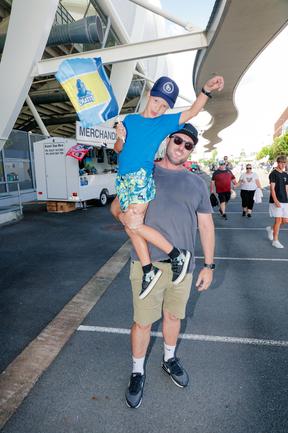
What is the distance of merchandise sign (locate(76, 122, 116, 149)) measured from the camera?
11811 millimetres

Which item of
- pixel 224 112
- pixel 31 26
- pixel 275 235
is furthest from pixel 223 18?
pixel 224 112

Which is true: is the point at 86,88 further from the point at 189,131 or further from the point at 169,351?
the point at 169,351

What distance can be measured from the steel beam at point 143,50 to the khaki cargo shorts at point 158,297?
12.4m

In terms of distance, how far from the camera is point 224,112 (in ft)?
120

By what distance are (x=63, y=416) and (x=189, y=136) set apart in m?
2.43

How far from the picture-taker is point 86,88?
3729 mm

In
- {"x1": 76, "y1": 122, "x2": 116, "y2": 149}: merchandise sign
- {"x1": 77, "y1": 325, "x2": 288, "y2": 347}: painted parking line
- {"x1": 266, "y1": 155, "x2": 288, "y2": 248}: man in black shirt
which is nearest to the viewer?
{"x1": 77, "y1": 325, "x2": 288, "y2": 347}: painted parking line

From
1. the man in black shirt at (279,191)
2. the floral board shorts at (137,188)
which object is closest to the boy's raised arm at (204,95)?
the floral board shorts at (137,188)

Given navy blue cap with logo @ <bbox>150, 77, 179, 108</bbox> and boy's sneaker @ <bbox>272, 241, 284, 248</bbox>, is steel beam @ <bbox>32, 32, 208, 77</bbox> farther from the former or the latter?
navy blue cap with logo @ <bbox>150, 77, 179, 108</bbox>

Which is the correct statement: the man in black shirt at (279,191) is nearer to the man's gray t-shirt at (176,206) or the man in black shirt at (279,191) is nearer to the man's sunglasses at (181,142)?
the man's gray t-shirt at (176,206)

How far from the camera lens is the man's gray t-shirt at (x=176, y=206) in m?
2.40

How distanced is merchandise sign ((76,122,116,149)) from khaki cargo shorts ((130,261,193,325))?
33.5 ft

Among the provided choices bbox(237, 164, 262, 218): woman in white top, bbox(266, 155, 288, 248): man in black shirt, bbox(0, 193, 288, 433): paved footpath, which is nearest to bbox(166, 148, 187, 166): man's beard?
bbox(0, 193, 288, 433): paved footpath

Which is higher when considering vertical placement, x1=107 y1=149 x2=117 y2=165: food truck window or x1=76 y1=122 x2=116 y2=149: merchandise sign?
x1=76 y1=122 x2=116 y2=149: merchandise sign
